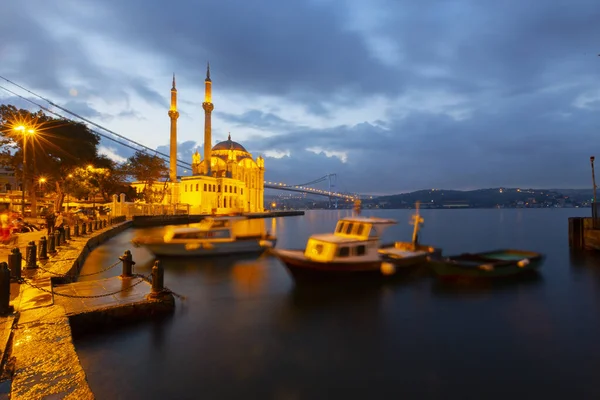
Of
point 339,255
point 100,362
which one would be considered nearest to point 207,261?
point 339,255

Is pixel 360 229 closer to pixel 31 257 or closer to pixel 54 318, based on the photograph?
pixel 54 318

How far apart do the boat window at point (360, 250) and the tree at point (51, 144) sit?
123 ft

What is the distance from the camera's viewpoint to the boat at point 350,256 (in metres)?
14.3

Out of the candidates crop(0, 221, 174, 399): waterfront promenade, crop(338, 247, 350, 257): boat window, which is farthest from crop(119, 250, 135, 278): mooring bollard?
crop(338, 247, 350, 257): boat window

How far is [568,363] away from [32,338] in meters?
11.5

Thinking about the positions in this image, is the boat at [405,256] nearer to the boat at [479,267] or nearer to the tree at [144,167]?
the boat at [479,267]

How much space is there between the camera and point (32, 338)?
19.4 feet

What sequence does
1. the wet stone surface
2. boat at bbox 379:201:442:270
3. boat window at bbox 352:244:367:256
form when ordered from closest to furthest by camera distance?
1. the wet stone surface
2. boat window at bbox 352:244:367:256
3. boat at bbox 379:201:442:270

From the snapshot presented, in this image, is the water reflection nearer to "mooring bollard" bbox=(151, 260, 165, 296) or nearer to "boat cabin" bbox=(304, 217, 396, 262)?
"boat cabin" bbox=(304, 217, 396, 262)

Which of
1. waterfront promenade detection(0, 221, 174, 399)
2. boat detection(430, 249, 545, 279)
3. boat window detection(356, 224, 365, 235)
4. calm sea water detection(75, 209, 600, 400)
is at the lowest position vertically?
calm sea water detection(75, 209, 600, 400)

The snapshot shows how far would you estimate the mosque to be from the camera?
73.8 meters

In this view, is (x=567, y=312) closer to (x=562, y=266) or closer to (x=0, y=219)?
(x=562, y=266)

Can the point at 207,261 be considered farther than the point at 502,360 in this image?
Yes

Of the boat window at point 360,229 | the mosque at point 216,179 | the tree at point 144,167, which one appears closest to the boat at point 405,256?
the boat window at point 360,229
